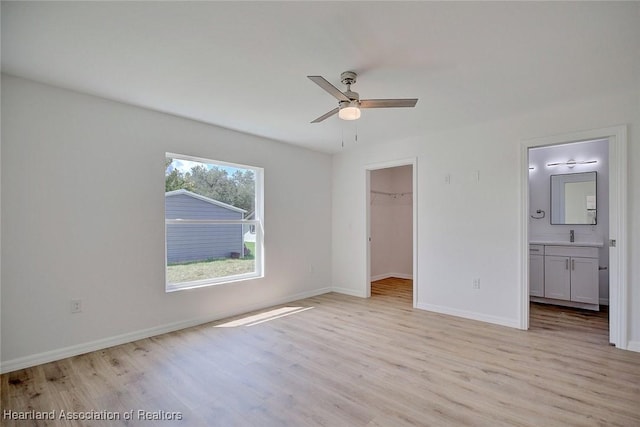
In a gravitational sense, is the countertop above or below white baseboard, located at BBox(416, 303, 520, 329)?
above

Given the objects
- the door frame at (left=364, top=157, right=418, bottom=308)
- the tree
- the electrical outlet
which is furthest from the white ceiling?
the electrical outlet

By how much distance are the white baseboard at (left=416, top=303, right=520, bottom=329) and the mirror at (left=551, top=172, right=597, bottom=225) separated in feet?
7.08

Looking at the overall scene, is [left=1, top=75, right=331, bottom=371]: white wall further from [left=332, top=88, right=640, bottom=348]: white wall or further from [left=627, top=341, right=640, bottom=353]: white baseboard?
[left=627, top=341, right=640, bottom=353]: white baseboard

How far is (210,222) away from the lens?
3998 millimetres

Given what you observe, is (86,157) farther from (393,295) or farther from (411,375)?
(393,295)

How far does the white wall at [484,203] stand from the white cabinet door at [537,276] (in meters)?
1.33

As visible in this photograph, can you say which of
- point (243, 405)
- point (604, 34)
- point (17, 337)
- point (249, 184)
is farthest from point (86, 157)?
point (604, 34)

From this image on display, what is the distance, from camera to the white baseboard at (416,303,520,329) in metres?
3.68

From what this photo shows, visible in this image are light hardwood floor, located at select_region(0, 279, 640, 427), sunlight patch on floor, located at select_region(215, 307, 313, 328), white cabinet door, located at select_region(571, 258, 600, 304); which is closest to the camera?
light hardwood floor, located at select_region(0, 279, 640, 427)

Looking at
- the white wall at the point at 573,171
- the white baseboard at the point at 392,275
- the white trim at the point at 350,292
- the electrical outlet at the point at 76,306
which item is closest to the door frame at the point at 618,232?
the white wall at the point at 573,171

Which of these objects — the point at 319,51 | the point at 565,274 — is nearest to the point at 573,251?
the point at 565,274

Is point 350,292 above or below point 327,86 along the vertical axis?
below

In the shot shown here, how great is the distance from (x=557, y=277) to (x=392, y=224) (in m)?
3.26

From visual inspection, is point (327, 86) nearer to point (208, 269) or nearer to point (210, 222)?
point (210, 222)
